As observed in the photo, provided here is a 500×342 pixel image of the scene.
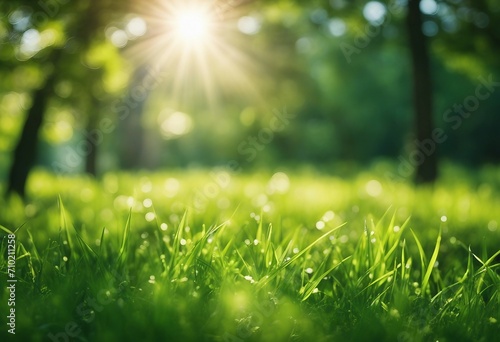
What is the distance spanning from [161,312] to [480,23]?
9.39 metres

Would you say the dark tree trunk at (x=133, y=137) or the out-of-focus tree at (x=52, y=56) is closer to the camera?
the out-of-focus tree at (x=52, y=56)

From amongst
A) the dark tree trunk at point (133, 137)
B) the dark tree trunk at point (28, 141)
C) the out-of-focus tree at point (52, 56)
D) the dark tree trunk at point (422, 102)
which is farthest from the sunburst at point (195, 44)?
the dark tree trunk at point (422, 102)

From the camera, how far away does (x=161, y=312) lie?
1805mm

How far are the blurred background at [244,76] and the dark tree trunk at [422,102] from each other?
0.07 ft

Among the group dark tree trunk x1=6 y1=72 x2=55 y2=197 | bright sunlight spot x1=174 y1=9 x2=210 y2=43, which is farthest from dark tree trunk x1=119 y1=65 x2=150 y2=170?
dark tree trunk x1=6 y1=72 x2=55 y2=197

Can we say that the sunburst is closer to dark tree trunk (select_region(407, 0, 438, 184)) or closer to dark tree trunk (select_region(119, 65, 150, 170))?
dark tree trunk (select_region(119, 65, 150, 170))

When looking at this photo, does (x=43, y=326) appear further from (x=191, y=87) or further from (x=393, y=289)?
(x=191, y=87)

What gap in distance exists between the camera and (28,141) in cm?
714

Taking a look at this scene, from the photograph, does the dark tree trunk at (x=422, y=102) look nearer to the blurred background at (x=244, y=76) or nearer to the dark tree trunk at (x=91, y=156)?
the blurred background at (x=244, y=76)

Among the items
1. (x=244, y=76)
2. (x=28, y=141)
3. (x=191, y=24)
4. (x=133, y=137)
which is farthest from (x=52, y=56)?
(x=244, y=76)

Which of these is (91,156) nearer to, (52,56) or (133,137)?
(133,137)

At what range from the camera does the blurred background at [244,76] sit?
740 centimetres

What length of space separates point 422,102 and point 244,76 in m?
11.6

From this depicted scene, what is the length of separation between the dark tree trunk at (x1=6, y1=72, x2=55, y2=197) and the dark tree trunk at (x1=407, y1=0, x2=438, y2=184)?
578 cm
